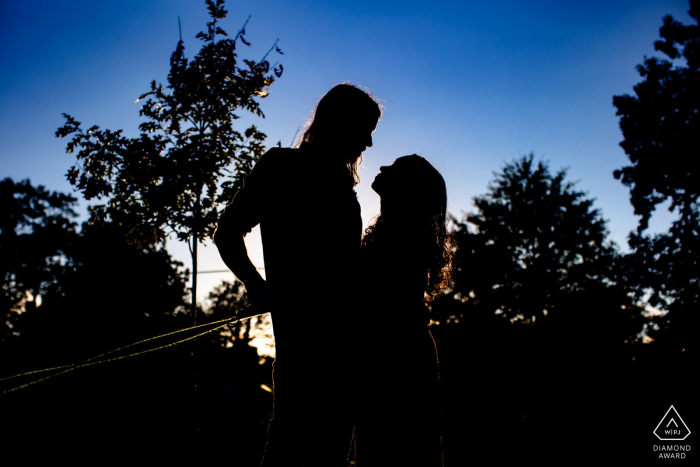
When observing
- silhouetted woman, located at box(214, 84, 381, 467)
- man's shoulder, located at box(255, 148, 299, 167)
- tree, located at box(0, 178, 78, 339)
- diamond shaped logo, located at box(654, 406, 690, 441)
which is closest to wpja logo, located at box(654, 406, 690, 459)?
diamond shaped logo, located at box(654, 406, 690, 441)

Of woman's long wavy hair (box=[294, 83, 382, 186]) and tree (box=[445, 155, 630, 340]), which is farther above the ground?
tree (box=[445, 155, 630, 340])

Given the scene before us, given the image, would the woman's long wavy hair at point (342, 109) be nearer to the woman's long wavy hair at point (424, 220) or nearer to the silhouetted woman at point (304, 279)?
the silhouetted woman at point (304, 279)

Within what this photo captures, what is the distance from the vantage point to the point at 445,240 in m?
2.03

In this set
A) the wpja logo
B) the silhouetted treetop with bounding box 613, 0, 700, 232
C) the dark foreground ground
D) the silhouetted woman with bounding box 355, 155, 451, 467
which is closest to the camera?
the silhouetted woman with bounding box 355, 155, 451, 467

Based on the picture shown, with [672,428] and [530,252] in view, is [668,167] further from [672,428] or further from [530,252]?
[672,428]

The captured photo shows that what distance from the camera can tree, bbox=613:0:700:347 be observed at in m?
13.3

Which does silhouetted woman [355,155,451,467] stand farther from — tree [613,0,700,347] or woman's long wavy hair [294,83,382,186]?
tree [613,0,700,347]

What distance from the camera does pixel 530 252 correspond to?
21000 millimetres

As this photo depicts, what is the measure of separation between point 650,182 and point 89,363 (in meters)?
18.6

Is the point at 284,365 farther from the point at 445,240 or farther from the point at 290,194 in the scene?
the point at 445,240

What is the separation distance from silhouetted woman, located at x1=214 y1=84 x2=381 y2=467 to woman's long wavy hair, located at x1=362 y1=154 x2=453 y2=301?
11.8 inches

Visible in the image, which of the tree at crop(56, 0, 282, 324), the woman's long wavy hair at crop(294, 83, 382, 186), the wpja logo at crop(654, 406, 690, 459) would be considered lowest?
the wpja logo at crop(654, 406, 690, 459)

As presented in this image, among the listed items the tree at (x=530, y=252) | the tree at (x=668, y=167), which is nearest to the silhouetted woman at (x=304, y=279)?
Result: the tree at (x=668, y=167)

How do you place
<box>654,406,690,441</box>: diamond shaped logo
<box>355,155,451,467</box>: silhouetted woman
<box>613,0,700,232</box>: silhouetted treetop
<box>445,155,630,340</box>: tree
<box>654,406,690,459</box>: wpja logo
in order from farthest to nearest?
1. <box>445,155,630,340</box>: tree
2. <box>613,0,700,232</box>: silhouetted treetop
3. <box>654,406,690,441</box>: diamond shaped logo
4. <box>654,406,690,459</box>: wpja logo
5. <box>355,155,451,467</box>: silhouetted woman
